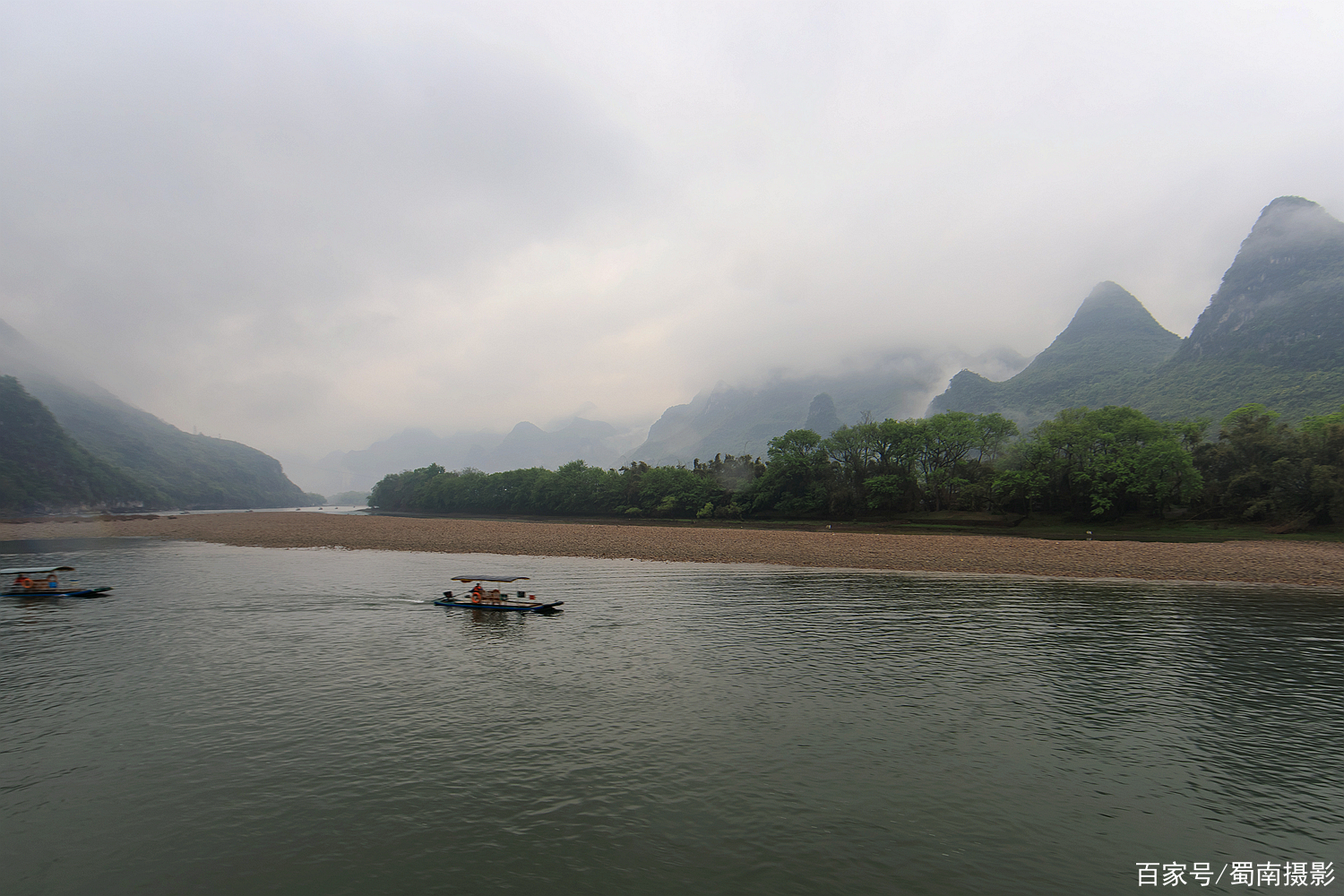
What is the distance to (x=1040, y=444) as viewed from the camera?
103m

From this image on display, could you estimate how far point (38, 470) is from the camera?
179 m

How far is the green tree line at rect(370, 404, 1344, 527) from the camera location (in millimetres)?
81562

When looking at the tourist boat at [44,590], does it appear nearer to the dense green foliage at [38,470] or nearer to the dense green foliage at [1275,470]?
the dense green foliage at [1275,470]

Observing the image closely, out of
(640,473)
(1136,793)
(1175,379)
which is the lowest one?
(1136,793)

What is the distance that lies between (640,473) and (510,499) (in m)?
51.1

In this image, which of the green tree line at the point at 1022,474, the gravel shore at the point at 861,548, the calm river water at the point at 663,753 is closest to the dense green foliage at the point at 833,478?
the green tree line at the point at 1022,474

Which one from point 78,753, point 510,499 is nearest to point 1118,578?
point 78,753

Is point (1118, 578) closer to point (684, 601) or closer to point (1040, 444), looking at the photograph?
point (684, 601)

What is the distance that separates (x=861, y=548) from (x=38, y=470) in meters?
246

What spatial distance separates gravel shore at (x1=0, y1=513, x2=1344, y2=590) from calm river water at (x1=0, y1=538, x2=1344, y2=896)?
21445 mm

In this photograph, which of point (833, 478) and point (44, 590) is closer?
point (44, 590)

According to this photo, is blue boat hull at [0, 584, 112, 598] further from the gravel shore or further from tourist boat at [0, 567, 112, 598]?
the gravel shore

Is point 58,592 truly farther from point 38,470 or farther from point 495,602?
point 38,470

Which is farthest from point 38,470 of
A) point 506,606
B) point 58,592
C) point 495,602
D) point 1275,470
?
point 1275,470
